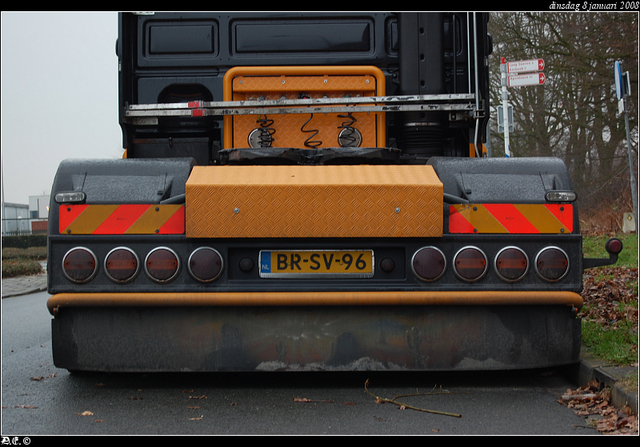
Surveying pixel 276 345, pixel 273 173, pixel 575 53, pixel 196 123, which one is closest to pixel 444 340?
pixel 276 345

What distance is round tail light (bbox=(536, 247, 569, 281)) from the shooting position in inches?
143

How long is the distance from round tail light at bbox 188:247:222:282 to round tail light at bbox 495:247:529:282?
1.50m

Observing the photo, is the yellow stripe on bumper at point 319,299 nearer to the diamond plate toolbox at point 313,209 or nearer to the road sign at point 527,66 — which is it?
the diamond plate toolbox at point 313,209

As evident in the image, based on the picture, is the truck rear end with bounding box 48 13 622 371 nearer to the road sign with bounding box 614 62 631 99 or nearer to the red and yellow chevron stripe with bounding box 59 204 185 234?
the red and yellow chevron stripe with bounding box 59 204 185 234

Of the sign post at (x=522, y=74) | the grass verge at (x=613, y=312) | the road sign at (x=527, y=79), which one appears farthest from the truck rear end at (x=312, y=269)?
the road sign at (x=527, y=79)

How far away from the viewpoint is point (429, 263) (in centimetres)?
364

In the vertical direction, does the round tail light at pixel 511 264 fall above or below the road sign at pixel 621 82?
below

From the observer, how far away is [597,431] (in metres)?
3.05

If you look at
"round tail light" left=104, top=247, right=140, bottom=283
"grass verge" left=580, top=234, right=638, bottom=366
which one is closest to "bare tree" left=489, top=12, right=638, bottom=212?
"grass verge" left=580, top=234, right=638, bottom=366

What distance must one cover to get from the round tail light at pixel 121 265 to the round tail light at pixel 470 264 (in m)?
1.72

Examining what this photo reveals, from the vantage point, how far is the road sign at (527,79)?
1138cm

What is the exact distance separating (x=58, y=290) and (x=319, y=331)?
142cm

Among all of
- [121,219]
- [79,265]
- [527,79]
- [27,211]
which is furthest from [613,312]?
[27,211]
